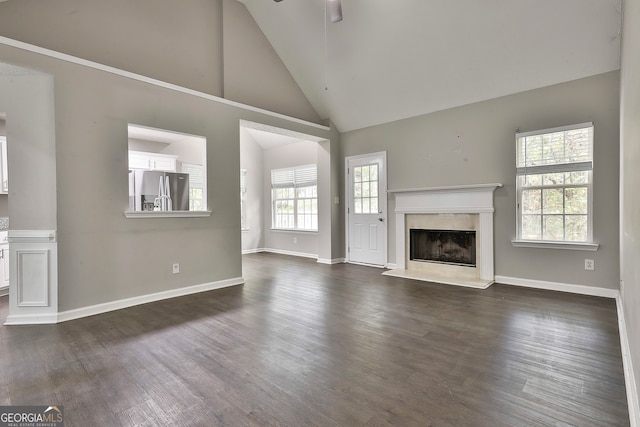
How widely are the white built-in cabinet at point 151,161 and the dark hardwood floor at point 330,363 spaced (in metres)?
3.62

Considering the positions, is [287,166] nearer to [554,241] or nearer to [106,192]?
[106,192]

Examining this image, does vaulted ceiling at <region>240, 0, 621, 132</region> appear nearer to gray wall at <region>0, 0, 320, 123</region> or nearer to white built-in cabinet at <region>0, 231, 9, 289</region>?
gray wall at <region>0, 0, 320, 123</region>

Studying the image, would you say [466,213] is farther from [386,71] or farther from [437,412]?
[437,412]

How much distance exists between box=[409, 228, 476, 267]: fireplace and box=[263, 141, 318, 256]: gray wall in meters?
2.54

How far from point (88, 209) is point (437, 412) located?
375 cm

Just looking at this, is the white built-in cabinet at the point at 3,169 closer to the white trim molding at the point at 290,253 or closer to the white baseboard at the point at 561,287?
the white trim molding at the point at 290,253

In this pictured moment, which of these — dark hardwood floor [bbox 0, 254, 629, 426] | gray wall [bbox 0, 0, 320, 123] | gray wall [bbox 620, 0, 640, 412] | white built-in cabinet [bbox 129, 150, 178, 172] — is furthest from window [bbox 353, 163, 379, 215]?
gray wall [bbox 620, 0, 640, 412]

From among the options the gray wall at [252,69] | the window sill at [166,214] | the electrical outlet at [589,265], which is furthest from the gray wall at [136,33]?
the electrical outlet at [589,265]

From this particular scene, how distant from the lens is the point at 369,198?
6215 millimetres

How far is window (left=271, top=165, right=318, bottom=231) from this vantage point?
760 centimetres

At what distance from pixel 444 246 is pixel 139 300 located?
454 centimetres

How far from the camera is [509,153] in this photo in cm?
454

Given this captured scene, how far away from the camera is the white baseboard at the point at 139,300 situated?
10.8 ft

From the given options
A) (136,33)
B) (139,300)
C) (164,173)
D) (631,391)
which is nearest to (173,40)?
(136,33)
